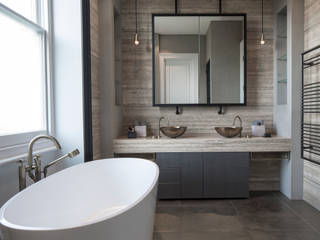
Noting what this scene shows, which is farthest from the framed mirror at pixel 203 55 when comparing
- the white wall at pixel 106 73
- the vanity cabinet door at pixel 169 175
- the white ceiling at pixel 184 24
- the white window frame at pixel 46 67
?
the white window frame at pixel 46 67

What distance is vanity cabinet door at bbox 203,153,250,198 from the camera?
10.9 ft

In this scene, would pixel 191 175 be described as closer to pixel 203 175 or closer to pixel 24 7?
pixel 203 175

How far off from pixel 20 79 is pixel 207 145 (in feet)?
7.21

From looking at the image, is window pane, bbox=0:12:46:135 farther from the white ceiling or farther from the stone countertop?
the white ceiling

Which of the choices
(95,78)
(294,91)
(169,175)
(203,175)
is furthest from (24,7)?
(294,91)

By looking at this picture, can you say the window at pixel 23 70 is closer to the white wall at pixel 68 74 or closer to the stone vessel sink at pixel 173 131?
the white wall at pixel 68 74

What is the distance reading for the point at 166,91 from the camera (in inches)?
146

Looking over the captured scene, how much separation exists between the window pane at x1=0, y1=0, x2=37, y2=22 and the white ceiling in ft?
5.62

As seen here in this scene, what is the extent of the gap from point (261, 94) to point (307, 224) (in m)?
1.85

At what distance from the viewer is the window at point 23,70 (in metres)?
1.92

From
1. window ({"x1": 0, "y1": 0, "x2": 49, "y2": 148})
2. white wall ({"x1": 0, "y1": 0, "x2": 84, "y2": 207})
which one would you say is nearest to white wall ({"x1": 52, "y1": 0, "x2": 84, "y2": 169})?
white wall ({"x1": 0, "y1": 0, "x2": 84, "y2": 207})

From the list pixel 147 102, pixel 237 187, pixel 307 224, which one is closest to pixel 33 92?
pixel 147 102

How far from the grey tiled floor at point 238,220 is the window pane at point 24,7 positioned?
2.34m

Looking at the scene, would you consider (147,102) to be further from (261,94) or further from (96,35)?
(261,94)
